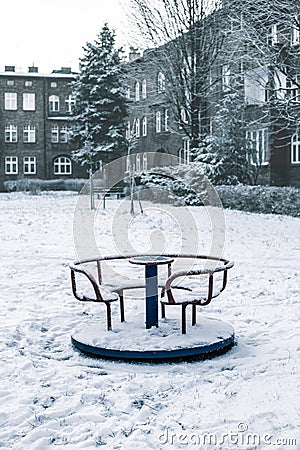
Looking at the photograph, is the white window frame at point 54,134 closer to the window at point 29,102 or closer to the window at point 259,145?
the window at point 29,102

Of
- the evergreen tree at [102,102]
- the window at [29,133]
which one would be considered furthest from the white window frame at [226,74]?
the window at [29,133]

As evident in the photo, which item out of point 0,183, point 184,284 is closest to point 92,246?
point 184,284

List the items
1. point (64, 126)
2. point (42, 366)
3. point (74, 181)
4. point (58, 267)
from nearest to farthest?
point (42, 366) < point (58, 267) < point (74, 181) < point (64, 126)

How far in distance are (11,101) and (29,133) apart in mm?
2897

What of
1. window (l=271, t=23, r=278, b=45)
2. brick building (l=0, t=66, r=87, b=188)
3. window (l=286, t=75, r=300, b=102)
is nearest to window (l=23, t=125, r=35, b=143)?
brick building (l=0, t=66, r=87, b=188)

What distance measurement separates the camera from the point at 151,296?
6.61m

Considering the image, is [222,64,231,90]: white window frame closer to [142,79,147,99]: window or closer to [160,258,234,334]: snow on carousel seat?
[142,79,147,99]: window

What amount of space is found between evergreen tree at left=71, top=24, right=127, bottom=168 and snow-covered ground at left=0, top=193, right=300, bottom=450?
23.6 meters

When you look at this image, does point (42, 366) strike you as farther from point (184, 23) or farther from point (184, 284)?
point (184, 23)

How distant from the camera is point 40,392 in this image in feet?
17.0

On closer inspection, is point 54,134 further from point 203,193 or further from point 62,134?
point 203,193

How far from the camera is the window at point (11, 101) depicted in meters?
50.4

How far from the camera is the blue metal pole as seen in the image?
6.61 m

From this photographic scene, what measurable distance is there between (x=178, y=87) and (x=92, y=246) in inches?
551
